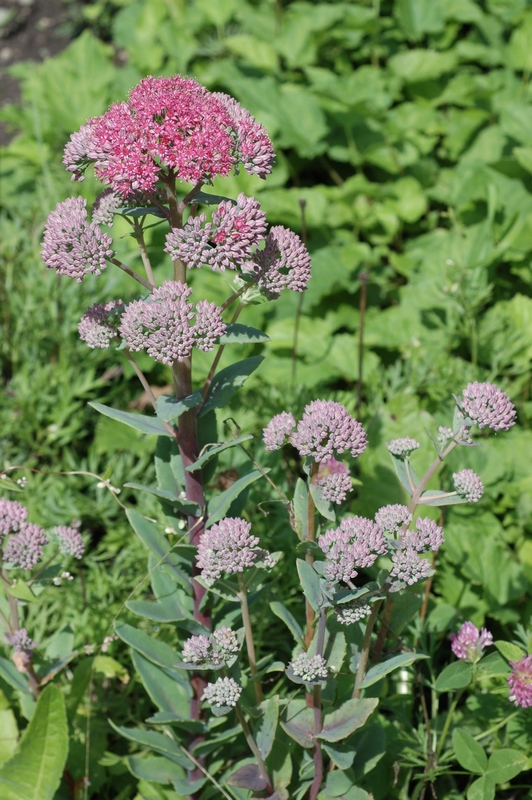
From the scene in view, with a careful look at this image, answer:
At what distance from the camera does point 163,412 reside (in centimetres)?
151

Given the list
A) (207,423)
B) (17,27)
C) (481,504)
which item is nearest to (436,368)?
(481,504)

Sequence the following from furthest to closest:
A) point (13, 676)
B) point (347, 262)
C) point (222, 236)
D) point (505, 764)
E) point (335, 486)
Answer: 1. point (347, 262)
2. point (13, 676)
3. point (505, 764)
4. point (335, 486)
5. point (222, 236)

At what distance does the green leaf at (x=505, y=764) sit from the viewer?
1.68 meters

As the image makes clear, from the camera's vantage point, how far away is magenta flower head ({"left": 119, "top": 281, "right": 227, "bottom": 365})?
1407 mm

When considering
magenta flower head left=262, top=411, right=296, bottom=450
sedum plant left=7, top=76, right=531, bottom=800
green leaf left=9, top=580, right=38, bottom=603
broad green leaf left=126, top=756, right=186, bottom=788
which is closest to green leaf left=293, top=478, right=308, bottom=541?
sedum plant left=7, top=76, right=531, bottom=800

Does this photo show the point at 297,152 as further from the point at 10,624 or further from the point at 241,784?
the point at 241,784

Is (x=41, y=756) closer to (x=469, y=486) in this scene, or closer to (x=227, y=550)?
(x=227, y=550)

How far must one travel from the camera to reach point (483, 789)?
1.71m

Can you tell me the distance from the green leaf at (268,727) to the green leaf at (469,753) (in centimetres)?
39

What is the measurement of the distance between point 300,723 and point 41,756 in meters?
0.56

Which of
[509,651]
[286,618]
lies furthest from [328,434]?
[509,651]

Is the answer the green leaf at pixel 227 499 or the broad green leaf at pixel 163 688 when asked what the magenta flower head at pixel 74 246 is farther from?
the broad green leaf at pixel 163 688

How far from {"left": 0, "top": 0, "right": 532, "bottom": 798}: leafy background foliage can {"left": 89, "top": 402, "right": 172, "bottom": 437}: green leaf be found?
0.63m

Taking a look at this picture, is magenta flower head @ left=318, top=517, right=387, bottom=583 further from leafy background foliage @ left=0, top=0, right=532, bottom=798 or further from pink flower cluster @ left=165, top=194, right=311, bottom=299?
leafy background foliage @ left=0, top=0, right=532, bottom=798
